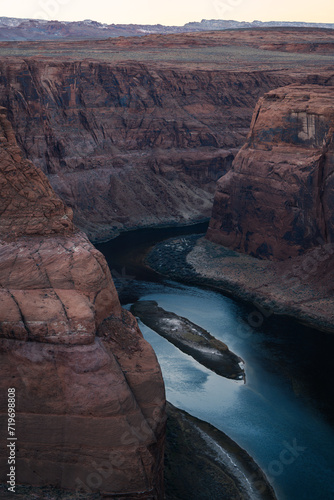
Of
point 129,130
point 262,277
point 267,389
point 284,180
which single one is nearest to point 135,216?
point 129,130

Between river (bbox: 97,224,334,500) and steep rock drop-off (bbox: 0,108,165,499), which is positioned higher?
steep rock drop-off (bbox: 0,108,165,499)

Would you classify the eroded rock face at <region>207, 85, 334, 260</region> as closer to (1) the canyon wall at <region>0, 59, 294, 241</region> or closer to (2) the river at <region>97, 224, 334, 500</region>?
(2) the river at <region>97, 224, 334, 500</region>

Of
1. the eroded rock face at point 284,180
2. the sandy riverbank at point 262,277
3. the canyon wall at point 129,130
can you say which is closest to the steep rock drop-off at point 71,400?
the sandy riverbank at point 262,277

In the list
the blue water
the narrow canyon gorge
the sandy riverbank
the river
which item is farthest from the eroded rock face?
the blue water

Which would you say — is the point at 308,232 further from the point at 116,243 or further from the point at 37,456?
the point at 37,456

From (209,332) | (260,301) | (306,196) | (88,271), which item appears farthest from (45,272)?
(306,196)
